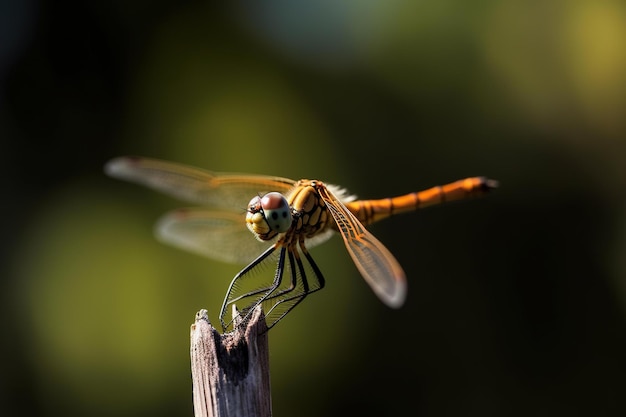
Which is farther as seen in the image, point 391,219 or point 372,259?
point 391,219

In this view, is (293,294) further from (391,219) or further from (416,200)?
(391,219)

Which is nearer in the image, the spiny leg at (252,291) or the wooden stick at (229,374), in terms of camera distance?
the wooden stick at (229,374)

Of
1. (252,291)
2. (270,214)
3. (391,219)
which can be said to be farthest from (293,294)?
(391,219)

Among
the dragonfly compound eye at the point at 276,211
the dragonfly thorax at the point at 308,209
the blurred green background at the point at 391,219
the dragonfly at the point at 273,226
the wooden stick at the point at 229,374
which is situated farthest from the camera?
the blurred green background at the point at 391,219

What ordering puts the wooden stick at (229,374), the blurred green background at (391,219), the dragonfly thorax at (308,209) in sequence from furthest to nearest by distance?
the blurred green background at (391,219), the dragonfly thorax at (308,209), the wooden stick at (229,374)

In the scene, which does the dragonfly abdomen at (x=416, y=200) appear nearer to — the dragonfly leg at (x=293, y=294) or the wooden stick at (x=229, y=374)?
the dragonfly leg at (x=293, y=294)

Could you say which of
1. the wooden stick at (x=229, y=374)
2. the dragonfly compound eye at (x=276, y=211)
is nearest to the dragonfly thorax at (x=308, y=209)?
the dragonfly compound eye at (x=276, y=211)
